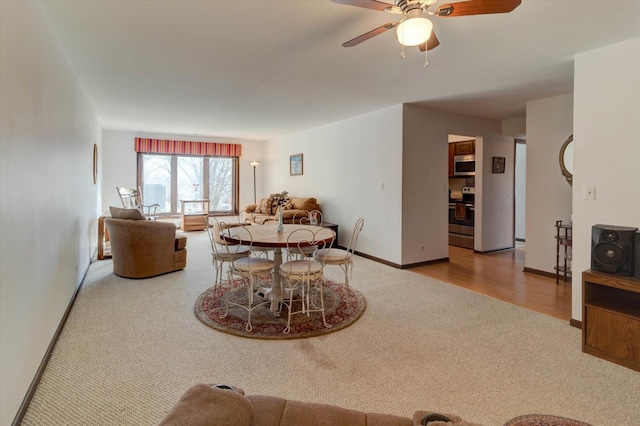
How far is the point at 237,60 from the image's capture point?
3158 millimetres

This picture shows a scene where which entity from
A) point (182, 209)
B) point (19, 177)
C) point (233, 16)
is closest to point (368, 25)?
point (233, 16)

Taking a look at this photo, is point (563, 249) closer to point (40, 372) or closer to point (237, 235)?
point (237, 235)

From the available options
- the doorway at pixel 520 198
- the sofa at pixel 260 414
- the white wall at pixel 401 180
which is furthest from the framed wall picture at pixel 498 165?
the sofa at pixel 260 414

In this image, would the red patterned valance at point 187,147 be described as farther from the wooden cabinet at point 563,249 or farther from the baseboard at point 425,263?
the wooden cabinet at point 563,249

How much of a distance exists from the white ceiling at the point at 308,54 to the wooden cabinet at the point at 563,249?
1804mm

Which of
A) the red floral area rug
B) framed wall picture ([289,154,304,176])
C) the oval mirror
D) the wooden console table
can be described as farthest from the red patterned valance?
the oval mirror

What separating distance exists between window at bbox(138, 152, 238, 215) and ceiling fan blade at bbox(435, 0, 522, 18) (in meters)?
7.86

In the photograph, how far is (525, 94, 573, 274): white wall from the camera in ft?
14.6

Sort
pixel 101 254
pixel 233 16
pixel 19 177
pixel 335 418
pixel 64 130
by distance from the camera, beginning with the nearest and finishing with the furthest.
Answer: pixel 335 418 → pixel 19 177 → pixel 233 16 → pixel 64 130 → pixel 101 254

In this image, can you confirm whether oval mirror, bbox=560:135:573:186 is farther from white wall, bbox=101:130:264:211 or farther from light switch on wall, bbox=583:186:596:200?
white wall, bbox=101:130:264:211

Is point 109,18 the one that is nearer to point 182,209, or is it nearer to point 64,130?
point 64,130

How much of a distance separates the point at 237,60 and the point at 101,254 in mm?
4234

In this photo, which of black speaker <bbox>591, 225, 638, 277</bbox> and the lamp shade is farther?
black speaker <bbox>591, 225, 638, 277</bbox>

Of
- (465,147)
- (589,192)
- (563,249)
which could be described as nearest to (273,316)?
(589,192)
